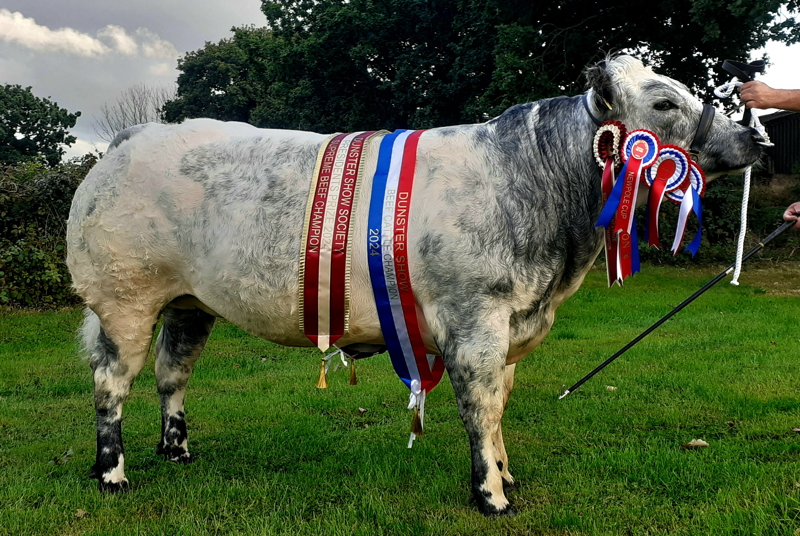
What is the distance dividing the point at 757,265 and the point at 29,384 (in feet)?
50.9

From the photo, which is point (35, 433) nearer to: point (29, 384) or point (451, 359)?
point (29, 384)

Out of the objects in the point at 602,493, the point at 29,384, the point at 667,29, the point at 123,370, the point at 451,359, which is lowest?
the point at 29,384

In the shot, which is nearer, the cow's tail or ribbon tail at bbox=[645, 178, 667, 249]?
ribbon tail at bbox=[645, 178, 667, 249]

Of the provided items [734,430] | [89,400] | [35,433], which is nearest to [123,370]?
[35,433]

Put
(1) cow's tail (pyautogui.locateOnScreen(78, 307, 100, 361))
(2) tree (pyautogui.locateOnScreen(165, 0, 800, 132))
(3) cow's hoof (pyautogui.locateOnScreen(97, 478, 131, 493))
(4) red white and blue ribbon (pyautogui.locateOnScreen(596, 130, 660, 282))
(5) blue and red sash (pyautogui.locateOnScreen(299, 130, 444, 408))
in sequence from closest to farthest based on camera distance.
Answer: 1. (4) red white and blue ribbon (pyautogui.locateOnScreen(596, 130, 660, 282))
2. (5) blue and red sash (pyautogui.locateOnScreen(299, 130, 444, 408))
3. (3) cow's hoof (pyautogui.locateOnScreen(97, 478, 131, 493))
4. (1) cow's tail (pyautogui.locateOnScreen(78, 307, 100, 361))
5. (2) tree (pyautogui.locateOnScreen(165, 0, 800, 132))

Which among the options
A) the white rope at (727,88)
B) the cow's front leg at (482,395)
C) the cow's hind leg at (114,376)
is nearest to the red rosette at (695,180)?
the white rope at (727,88)

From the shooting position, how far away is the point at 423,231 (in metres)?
3.40

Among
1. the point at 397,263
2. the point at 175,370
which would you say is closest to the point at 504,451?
the point at 397,263

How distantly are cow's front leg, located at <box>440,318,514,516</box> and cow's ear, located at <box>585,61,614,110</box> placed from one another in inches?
50.0

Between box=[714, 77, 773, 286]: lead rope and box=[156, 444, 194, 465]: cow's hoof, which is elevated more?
box=[714, 77, 773, 286]: lead rope

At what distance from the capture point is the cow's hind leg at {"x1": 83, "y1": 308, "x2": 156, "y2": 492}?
3.96 metres

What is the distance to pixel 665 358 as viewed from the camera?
7277 mm

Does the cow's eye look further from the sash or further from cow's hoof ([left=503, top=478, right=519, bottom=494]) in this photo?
cow's hoof ([left=503, top=478, right=519, bottom=494])

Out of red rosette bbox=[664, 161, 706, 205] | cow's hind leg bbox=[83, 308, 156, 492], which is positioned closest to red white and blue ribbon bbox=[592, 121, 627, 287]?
red rosette bbox=[664, 161, 706, 205]
